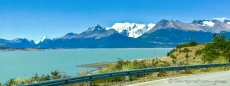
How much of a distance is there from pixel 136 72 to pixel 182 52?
48.2 metres

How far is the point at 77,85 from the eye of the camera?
14.4 m

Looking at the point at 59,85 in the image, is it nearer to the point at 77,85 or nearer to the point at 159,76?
the point at 77,85

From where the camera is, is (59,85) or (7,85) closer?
Result: (59,85)

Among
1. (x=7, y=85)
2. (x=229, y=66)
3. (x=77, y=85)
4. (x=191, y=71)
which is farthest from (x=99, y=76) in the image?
(x=229, y=66)

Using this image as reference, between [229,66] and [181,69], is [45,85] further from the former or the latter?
[229,66]

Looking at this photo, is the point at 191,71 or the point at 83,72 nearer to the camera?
the point at 83,72

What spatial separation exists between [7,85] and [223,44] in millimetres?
33781

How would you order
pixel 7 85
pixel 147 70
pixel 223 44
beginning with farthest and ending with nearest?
pixel 223 44
pixel 147 70
pixel 7 85

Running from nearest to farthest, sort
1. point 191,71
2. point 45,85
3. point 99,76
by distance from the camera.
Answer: point 45,85, point 99,76, point 191,71

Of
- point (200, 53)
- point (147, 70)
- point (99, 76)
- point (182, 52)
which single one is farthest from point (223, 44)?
point (99, 76)

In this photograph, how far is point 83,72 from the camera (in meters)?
17.7

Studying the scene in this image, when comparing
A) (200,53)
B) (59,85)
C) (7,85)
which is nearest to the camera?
(59,85)

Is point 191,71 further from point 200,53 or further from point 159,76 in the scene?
point 200,53

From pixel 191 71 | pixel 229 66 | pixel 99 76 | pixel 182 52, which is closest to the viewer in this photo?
pixel 99 76
